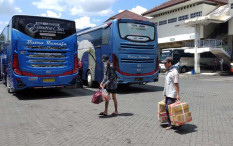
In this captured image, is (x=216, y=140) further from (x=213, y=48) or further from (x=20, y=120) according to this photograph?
(x=213, y=48)

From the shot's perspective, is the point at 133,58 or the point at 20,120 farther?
the point at 133,58

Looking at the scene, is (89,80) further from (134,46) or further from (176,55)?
(176,55)

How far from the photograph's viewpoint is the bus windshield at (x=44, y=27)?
9852mm

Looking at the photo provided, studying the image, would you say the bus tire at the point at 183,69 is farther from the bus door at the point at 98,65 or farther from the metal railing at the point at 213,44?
the bus door at the point at 98,65

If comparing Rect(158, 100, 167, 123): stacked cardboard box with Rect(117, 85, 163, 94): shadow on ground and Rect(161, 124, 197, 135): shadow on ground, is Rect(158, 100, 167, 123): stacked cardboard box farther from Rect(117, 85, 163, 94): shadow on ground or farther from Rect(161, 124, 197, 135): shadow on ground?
Rect(117, 85, 163, 94): shadow on ground

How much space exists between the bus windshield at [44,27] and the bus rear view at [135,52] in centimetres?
227

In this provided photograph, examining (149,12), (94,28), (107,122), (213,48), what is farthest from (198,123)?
(149,12)

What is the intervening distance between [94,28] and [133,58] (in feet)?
11.0

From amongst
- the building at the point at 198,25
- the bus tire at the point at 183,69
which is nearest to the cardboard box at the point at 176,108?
the building at the point at 198,25

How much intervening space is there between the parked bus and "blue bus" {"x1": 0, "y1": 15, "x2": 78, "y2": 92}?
1912cm

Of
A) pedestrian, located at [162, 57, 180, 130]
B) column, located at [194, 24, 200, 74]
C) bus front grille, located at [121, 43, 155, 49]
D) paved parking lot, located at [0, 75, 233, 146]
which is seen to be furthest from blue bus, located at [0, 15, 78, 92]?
column, located at [194, 24, 200, 74]

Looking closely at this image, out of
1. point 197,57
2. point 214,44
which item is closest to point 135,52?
point 214,44

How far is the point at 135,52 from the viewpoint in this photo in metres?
12.0

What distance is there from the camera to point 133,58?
1196 centimetres
